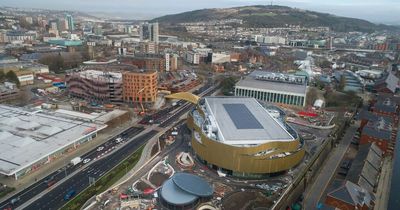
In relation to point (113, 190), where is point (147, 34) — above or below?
above

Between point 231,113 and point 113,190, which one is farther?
point 231,113

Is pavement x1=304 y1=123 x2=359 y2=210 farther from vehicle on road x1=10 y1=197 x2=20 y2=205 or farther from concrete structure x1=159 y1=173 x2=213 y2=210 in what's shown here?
vehicle on road x1=10 y1=197 x2=20 y2=205

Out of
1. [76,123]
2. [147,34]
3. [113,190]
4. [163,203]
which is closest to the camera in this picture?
[163,203]

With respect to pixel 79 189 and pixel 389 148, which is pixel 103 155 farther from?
pixel 389 148

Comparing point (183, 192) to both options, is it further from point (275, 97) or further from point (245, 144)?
point (275, 97)

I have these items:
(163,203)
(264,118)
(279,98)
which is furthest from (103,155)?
(279,98)

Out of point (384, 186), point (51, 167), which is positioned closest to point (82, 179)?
point (51, 167)

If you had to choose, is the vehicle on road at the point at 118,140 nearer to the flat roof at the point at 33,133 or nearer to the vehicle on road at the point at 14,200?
the flat roof at the point at 33,133
